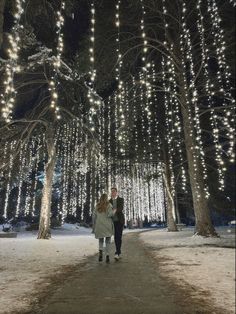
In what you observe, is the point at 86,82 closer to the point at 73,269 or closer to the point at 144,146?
the point at 144,146

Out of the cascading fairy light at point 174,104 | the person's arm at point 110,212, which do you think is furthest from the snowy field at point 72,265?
the cascading fairy light at point 174,104

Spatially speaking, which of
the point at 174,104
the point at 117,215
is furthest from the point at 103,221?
the point at 174,104

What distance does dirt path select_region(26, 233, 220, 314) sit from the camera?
400 centimetres

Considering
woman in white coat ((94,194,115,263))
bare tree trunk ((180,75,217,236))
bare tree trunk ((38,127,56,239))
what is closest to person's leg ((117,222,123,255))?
woman in white coat ((94,194,115,263))

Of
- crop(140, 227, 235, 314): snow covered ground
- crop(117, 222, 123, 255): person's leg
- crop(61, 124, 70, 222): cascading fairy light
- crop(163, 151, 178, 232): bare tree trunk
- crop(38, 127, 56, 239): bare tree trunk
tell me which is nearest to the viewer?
crop(140, 227, 235, 314): snow covered ground

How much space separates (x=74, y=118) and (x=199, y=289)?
1510 centimetres

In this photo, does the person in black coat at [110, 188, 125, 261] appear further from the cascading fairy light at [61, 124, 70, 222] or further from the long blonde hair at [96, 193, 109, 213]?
the cascading fairy light at [61, 124, 70, 222]

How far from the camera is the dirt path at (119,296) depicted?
400cm

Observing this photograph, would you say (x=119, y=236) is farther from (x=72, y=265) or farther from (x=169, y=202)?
(x=169, y=202)

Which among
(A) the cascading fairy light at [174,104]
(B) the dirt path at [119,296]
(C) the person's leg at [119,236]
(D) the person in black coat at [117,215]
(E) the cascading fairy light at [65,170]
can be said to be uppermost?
(A) the cascading fairy light at [174,104]

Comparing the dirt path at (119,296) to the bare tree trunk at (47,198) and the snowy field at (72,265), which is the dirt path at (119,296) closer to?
the snowy field at (72,265)

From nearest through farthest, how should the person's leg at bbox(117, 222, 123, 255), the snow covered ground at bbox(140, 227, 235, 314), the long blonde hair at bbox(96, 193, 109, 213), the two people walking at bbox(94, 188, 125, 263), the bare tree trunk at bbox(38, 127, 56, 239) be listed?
the snow covered ground at bbox(140, 227, 235, 314) < the two people walking at bbox(94, 188, 125, 263) < the long blonde hair at bbox(96, 193, 109, 213) < the person's leg at bbox(117, 222, 123, 255) < the bare tree trunk at bbox(38, 127, 56, 239)

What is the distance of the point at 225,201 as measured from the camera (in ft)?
121

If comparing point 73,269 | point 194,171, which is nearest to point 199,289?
point 73,269
